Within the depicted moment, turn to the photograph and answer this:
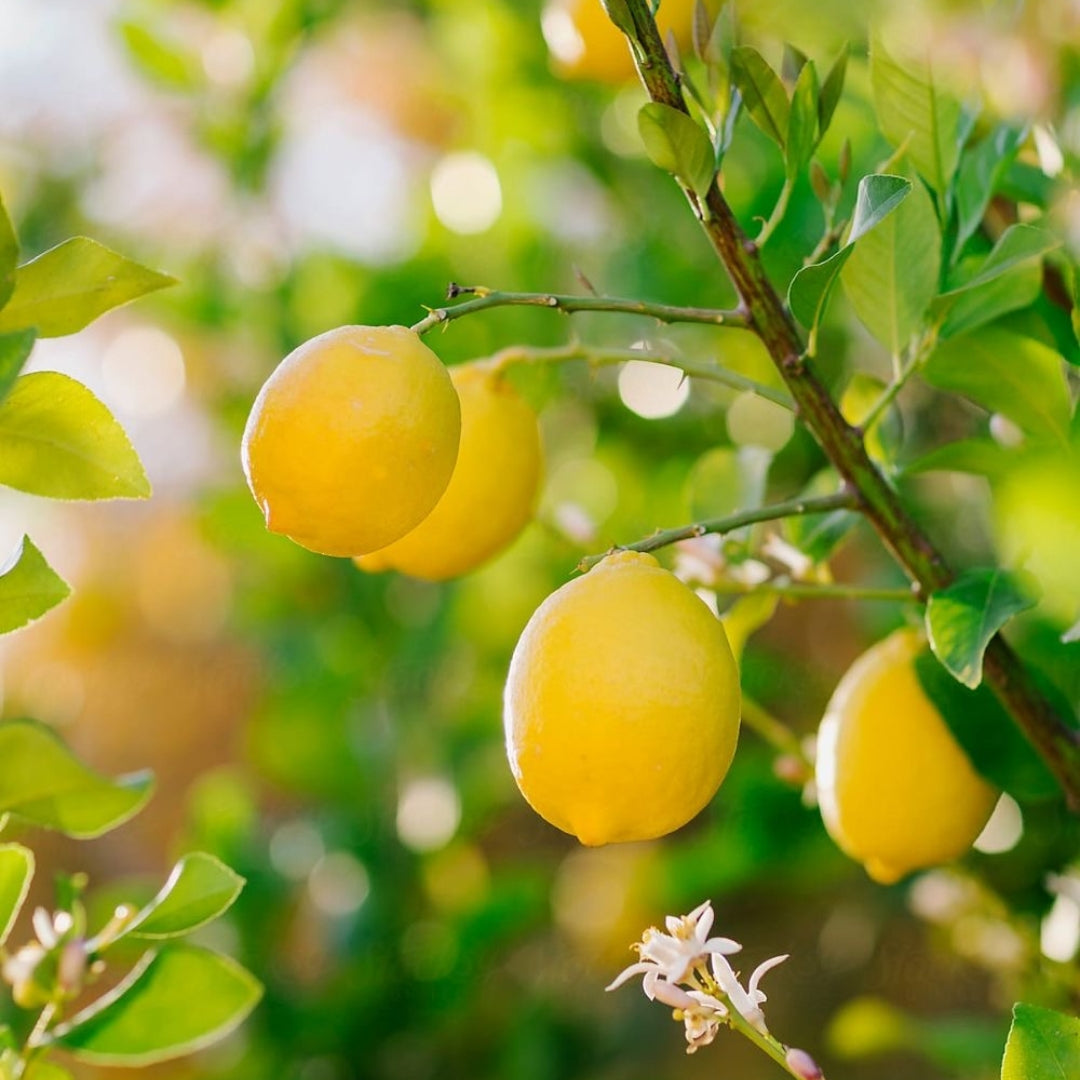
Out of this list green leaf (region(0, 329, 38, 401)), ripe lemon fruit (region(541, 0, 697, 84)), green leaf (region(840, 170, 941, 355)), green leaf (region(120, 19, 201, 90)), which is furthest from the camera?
green leaf (region(120, 19, 201, 90))

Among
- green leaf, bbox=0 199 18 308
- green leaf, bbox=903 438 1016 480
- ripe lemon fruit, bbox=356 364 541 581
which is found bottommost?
ripe lemon fruit, bbox=356 364 541 581

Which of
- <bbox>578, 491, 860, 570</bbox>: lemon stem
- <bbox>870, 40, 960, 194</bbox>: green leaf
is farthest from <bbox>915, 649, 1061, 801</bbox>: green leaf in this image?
<bbox>870, 40, 960, 194</bbox>: green leaf

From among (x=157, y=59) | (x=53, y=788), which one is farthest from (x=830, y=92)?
(x=157, y=59)

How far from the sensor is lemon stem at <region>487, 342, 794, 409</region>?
21.5 inches

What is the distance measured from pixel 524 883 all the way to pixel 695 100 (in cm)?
97

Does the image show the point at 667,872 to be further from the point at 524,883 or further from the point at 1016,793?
the point at 1016,793

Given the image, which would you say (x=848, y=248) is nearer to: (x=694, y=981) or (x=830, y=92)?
(x=830, y=92)

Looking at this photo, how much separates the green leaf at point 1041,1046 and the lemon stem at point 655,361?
26 centimetres

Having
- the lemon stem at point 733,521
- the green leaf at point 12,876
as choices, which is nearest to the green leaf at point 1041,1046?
the lemon stem at point 733,521

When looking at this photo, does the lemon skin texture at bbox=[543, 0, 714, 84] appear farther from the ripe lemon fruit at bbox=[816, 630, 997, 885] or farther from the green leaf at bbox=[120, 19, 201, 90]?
the green leaf at bbox=[120, 19, 201, 90]

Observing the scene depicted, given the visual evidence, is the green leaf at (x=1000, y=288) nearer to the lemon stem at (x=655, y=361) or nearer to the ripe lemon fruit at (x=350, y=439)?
the lemon stem at (x=655, y=361)

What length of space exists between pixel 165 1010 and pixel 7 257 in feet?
1.19

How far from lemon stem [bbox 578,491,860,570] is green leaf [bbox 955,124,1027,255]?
150 mm

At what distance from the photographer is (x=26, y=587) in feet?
1.65
